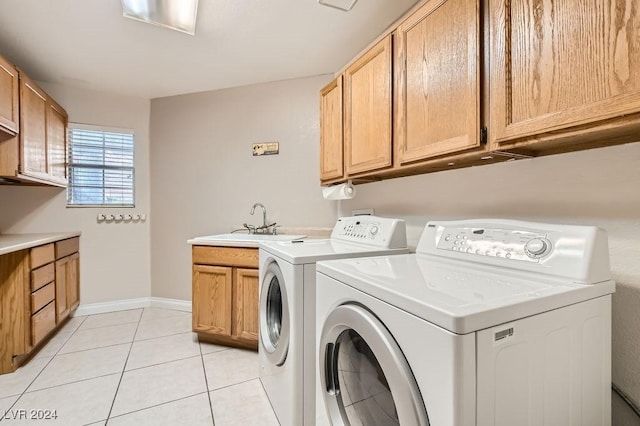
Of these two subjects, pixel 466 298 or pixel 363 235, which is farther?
pixel 363 235

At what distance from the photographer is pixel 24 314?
1978 millimetres

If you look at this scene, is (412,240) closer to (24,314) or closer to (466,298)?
(466,298)

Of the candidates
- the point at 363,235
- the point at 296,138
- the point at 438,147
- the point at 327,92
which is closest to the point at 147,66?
the point at 296,138

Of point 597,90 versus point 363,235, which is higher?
point 597,90

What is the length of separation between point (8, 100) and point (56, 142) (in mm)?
744

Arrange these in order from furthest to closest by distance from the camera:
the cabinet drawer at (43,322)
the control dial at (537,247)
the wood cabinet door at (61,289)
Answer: the wood cabinet door at (61,289)
the cabinet drawer at (43,322)
the control dial at (537,247)

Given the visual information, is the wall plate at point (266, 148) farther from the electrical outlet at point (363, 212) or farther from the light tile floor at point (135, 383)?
the light tile floor at point (135, 383)

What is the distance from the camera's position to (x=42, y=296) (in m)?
2.20

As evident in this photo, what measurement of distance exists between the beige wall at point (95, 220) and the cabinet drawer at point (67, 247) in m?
0.09

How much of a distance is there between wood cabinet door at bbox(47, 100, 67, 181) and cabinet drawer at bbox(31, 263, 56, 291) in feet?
2.65

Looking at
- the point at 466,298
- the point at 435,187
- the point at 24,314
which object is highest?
the point at 435,187

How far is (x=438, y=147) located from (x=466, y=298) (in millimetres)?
779

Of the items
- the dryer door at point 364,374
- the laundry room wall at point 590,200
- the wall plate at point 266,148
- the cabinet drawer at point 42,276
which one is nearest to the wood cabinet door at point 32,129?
the cabinet drawer at point 42,276

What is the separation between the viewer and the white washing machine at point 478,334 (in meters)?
0.60
